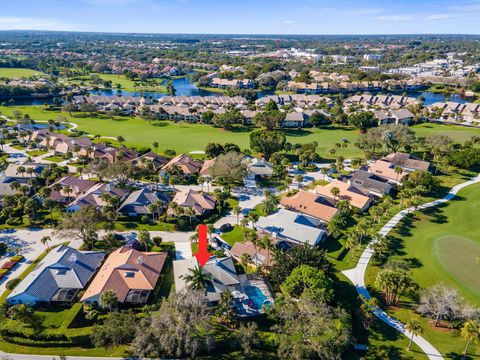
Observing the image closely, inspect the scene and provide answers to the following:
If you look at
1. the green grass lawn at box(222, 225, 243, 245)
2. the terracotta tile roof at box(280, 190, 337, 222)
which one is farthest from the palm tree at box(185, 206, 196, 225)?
the terracotta tile roof at box(280, 190, 337, 222)

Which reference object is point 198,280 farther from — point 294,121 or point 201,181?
point 294,121

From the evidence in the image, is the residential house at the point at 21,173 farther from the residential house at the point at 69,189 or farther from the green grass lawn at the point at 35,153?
the green grass lawn at the point at 35,153

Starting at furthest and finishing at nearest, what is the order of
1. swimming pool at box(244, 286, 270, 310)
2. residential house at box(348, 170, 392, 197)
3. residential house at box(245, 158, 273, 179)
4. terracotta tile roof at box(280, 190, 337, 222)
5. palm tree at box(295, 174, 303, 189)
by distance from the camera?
residential house at box(245, 158, 273, 179)
palm tree at box(295, 174, 303, 189)
residential house at box(348, 170, 392, 197)
terracotta tile roof at box(280, 190, 337, 222)
swimming pool at box(244, 286, 270, 310)

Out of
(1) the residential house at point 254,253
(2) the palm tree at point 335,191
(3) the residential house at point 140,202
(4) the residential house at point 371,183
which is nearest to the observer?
(1) the residential house at point 254,253

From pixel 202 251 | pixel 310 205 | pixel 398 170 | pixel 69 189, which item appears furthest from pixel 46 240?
pixel 398 170

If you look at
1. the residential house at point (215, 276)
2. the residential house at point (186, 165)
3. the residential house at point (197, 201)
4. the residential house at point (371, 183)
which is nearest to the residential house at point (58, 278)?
the residential house at point (215, 276)

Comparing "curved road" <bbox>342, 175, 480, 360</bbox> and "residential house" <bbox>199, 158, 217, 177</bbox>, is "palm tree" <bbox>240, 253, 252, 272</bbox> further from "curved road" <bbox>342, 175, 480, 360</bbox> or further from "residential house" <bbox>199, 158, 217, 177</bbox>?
"residential house" <bbox>199, 158, 217, 177</bbox>
